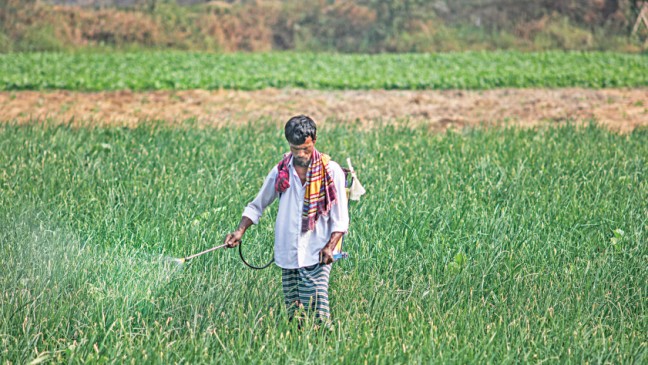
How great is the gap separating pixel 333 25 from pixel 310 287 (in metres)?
27.8

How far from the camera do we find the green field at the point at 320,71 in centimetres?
1734

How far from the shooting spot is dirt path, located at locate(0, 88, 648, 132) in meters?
13.0

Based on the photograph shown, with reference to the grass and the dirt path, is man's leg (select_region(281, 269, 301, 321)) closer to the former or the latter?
the grass

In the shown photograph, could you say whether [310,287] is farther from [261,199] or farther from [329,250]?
[261,199]

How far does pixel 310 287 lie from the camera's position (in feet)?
13.2

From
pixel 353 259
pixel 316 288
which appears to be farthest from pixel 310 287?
pixel 353 259

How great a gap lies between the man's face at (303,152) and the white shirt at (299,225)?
0.09 metres

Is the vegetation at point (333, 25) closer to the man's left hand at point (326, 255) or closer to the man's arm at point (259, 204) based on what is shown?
the man's arm at point (259, 204)

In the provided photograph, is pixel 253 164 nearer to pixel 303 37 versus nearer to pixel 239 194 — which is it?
pixel 239 194

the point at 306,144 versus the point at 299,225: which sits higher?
the point at 306,144

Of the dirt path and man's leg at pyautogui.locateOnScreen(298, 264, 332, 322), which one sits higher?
man's leg at pyautogui.locateOnScreen(298, 264, 332, 322)

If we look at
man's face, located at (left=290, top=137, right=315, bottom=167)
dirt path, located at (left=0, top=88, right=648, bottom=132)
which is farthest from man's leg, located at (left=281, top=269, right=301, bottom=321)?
dirt path, located at (left=0, top=88, right=648, bottom=132)

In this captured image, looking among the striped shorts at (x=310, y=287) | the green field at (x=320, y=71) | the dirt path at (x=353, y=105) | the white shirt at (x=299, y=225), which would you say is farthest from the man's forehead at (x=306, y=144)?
the green field at (x=320, y=71)

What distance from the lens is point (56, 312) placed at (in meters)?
3.99
